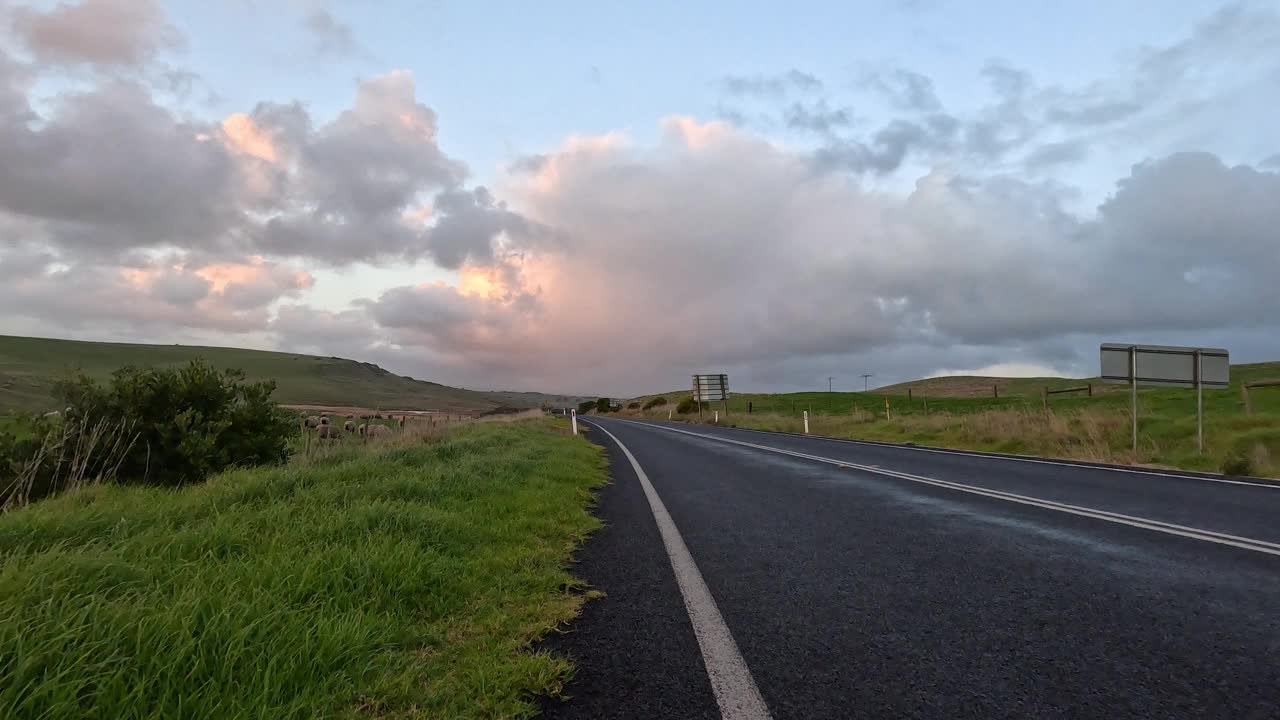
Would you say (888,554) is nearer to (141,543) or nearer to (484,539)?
(484,539)

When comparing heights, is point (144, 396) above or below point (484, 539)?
above

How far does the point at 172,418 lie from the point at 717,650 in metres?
10.1

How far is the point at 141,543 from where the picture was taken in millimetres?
4500

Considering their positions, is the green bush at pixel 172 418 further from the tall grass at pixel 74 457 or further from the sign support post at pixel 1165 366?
the sign support post at pixel 1165 366

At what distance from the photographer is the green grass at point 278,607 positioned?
249cm

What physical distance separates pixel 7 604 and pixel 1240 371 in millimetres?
114654

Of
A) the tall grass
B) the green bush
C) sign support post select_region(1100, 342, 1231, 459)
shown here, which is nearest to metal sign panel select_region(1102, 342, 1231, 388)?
sign support post select_region(1100, 342, 1231, 459)

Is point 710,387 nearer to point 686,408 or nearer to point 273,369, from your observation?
point 686,408

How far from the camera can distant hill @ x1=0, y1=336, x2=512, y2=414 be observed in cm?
8650

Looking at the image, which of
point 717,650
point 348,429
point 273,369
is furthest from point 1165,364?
point 273,369

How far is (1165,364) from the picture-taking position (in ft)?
51.2

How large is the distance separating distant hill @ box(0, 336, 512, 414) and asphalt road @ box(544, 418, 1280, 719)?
6843 centimetres

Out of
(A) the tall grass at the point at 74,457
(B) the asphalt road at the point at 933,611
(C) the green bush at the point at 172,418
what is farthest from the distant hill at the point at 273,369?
(B) the asphalt road at the point at 933,611

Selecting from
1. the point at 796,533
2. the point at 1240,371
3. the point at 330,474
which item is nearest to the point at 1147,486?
the point at 796,533
